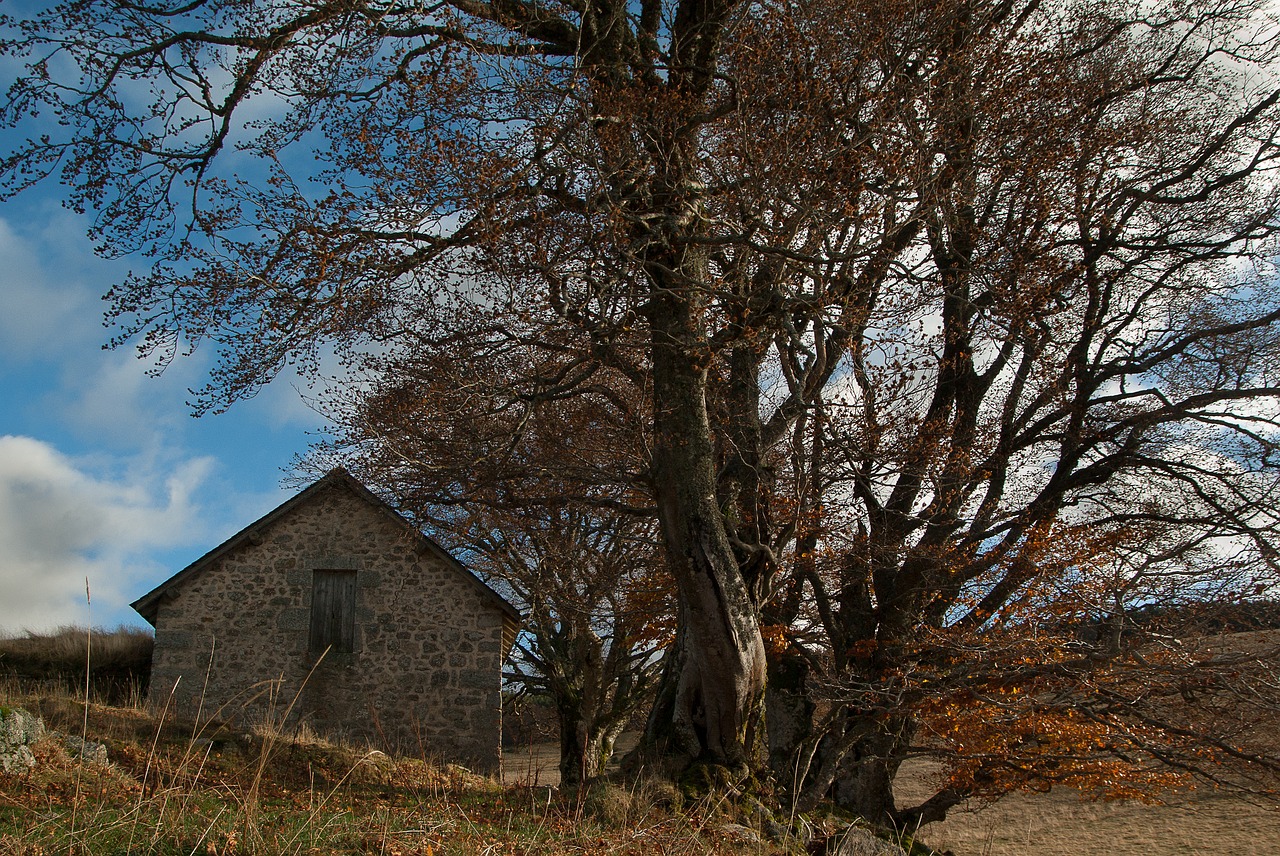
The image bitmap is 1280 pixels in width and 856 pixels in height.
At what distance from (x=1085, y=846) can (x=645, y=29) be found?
17.4m

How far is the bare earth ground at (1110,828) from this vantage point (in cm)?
1762

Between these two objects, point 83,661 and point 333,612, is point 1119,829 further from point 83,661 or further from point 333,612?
point 83,661

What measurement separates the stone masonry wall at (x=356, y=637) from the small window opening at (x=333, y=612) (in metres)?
0.11

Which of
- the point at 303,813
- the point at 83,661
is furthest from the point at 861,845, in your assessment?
the point at 83,661

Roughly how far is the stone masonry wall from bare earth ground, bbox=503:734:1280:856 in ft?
7.83

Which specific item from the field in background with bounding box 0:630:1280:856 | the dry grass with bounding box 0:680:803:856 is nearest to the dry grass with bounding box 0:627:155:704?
the field in background with bounding box 0:630:1280:856

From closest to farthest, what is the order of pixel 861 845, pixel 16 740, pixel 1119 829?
pixel 861 845
pixel 16 740
pixel 1119 829

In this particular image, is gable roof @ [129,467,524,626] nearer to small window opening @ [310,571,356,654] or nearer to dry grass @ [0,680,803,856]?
small window opening @ [310,571,356,654]

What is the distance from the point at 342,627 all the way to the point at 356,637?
305 mm

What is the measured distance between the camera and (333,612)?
50.6ft

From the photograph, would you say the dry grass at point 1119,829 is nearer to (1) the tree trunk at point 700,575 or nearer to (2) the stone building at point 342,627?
(2) the stone building at point 342,627

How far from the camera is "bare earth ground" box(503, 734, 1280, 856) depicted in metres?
17.6

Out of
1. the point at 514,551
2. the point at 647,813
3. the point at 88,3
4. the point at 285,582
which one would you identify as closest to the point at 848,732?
the point at 647,813

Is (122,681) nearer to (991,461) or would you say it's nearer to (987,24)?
(991,461)
